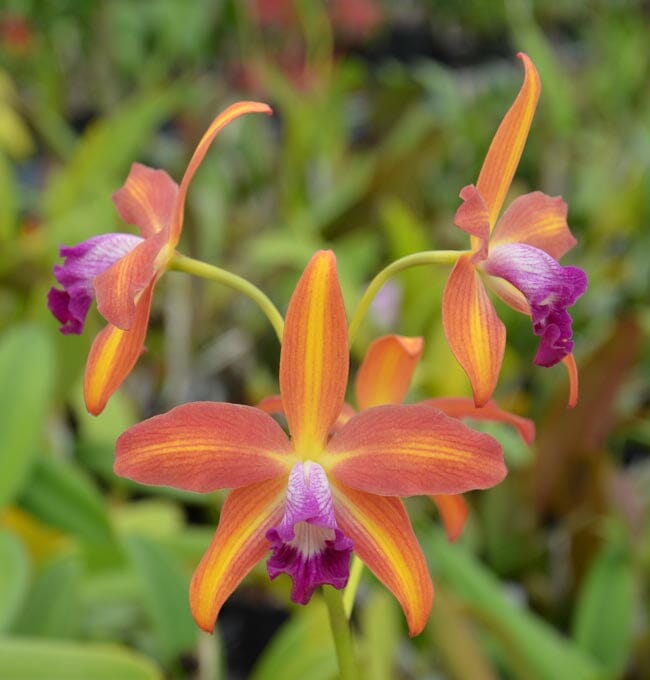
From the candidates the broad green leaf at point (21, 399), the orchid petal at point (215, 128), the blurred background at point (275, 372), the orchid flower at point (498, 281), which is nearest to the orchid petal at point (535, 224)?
the orchid flower at point (498, 281)

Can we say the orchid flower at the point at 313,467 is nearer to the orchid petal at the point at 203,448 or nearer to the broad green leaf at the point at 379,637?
the orchid petal at the point at 203,448

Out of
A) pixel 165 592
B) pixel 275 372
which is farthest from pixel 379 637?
pixel 275 372

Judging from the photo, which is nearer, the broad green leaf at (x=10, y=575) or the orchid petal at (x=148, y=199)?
the orchid petal at (x=148, y=199)

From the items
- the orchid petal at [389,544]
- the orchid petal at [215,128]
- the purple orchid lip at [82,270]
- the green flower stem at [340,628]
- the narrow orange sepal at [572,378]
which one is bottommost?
the green flower stem at [340,628]

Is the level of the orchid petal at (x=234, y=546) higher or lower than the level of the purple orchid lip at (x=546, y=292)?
lower

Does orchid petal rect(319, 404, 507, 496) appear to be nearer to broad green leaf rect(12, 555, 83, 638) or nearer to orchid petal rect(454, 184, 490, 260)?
orchid petal rect(454, 184, 490, 260)

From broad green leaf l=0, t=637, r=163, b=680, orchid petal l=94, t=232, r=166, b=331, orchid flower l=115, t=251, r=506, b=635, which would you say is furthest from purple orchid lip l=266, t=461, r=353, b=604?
broad green leaf l=0, t=637, r=163, b=680

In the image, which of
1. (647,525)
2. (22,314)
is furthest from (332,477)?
(22,314)
